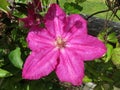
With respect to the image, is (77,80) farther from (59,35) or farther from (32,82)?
(32,82)

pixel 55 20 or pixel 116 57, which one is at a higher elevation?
pixel 55 20

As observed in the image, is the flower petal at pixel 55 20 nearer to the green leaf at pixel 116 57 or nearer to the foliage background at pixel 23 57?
Answer: the foliage background at pixel 23 57

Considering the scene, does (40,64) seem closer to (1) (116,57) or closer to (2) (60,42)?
(2) (60,42)

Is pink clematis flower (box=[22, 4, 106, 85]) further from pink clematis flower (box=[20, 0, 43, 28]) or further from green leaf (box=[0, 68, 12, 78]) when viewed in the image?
green leaf (box=[0, 68, 12, 78])

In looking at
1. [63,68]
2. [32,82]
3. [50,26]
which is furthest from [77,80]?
[32,82]

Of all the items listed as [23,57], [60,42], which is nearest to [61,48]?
[60,42]

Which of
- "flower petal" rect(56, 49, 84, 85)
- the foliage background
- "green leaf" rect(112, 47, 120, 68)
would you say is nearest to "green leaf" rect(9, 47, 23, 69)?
the foliage background
